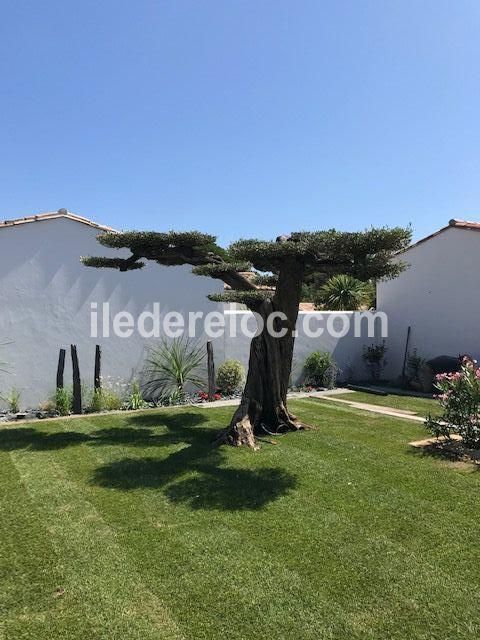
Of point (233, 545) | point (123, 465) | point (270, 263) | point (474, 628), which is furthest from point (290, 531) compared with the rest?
point (270, 263)

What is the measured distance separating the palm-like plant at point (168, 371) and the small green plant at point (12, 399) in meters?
3.28

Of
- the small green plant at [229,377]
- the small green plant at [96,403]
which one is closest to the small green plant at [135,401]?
the small green plant at [96,403]

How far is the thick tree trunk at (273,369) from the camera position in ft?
29.2

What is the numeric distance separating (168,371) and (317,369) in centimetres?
506

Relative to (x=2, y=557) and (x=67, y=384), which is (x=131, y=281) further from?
(x=2, y=557)

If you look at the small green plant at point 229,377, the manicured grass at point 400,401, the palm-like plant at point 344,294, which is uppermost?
the palm-like plant at point 344,294

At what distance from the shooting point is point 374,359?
16984 millimetres

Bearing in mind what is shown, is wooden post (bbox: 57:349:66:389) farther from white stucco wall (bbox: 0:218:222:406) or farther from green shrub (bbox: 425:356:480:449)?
green shrub (bbox: 425:356:480:449)

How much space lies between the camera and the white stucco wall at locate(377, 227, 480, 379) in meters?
14.4

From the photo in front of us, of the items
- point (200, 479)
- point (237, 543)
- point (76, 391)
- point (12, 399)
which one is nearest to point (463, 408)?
point (200, 479)

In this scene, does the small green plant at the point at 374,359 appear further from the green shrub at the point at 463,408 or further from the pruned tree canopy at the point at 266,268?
the green shrub at the point at 463,408

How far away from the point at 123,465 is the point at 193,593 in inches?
144

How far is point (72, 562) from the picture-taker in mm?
4293

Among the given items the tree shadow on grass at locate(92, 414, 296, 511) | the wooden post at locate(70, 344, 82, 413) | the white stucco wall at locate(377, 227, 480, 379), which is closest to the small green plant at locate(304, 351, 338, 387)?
the white stucco wall at locate(377, 227, 480, 379)
